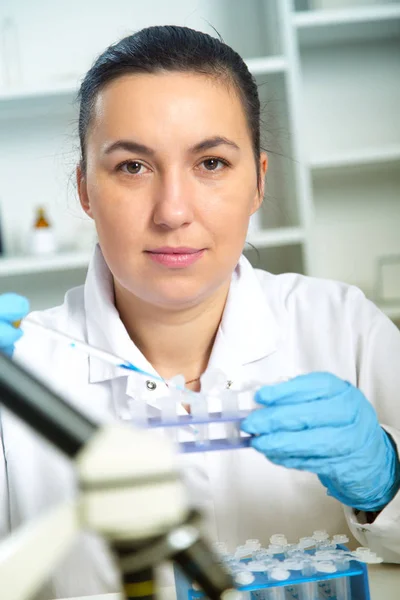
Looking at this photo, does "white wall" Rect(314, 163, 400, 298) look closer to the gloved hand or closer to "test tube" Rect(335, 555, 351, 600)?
the gloved hand

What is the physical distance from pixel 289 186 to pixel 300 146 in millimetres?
177

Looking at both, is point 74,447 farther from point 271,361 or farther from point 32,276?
point 32,276

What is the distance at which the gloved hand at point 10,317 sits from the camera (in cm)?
100

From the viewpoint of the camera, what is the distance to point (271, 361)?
1.32 meters

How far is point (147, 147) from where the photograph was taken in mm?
1081

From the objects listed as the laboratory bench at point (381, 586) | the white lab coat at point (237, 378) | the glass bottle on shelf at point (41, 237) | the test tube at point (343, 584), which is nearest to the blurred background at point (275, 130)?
the glass bottle on shelf at point (41, 237)

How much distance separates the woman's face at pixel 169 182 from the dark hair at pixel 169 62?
0.9 inches

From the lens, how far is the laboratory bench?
32.9 inches

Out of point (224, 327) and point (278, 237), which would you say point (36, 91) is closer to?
point (278, 237)

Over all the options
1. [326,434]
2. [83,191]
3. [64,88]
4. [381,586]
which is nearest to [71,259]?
[64,88]

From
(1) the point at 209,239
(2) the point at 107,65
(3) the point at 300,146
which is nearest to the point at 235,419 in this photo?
(1) the point at 209,239

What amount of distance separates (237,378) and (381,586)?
0.48 m

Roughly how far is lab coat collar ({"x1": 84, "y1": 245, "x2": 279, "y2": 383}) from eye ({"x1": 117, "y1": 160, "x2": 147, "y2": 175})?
25 centimetres

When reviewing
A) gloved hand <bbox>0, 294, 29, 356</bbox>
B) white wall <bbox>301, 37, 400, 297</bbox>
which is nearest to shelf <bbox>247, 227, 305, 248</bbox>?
white wall <bbox>301, 37, 400, 297</bbox>
